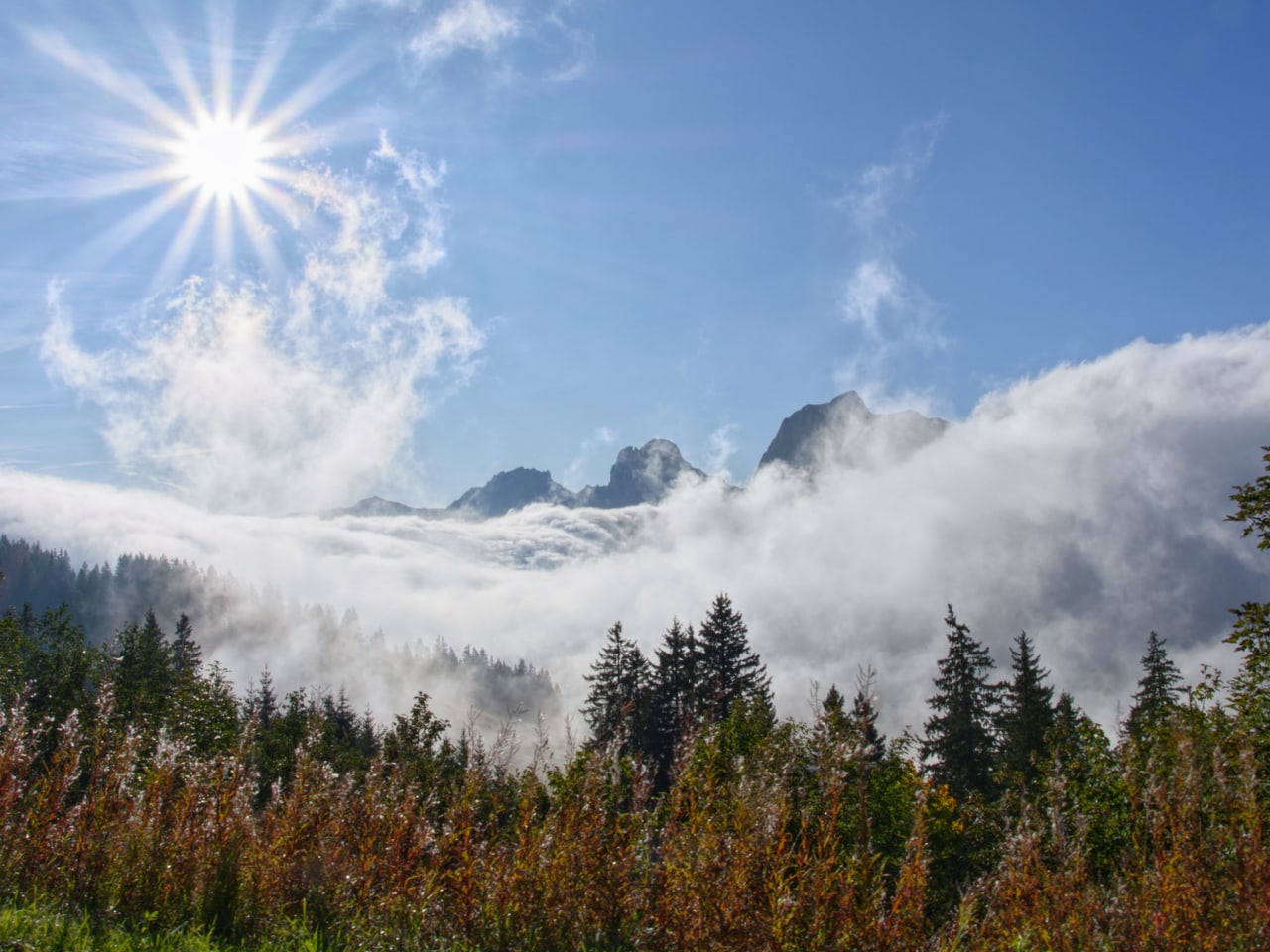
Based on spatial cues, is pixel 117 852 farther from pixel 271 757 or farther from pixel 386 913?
pixel 271 757

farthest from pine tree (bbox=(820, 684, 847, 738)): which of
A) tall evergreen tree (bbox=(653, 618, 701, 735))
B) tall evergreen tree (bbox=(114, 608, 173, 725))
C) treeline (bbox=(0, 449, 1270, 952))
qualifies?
tall evergreen tree (bbox=(653, 618, 701, 735))

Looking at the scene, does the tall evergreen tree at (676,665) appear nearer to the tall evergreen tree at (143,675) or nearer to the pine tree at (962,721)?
the pine tree at (962,721)

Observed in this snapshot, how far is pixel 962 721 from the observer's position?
1852 inches

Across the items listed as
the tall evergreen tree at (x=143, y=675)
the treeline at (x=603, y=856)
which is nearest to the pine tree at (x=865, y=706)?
the treeline at (x=603, y=856)

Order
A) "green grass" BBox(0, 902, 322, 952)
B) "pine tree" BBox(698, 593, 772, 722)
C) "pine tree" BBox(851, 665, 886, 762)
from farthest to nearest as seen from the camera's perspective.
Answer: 1. "pine tree" BBox(698, 593, 772, 722)
2. "pine tree" BBox(851, 665, 886, 762)
3. "green grass" BBox(0, 902, 322, 952)

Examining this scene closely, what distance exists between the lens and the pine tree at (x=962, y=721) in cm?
4588

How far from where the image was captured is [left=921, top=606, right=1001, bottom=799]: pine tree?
4588 centimetres

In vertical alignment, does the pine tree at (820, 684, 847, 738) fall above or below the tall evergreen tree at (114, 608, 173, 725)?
below

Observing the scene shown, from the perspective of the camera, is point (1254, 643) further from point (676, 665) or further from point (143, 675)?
point (143, 675)

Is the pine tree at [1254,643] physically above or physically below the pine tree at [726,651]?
below

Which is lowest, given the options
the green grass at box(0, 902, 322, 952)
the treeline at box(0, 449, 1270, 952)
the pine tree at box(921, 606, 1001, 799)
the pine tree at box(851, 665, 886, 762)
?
the green grass at box(0, 902, 322, 952)

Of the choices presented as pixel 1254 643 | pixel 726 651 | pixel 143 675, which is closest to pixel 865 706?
pixel 1254 643

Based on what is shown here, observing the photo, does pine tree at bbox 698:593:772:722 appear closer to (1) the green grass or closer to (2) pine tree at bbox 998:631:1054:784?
(2) pine tree at bbox 998:631:1054:784

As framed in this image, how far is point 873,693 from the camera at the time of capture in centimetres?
733
